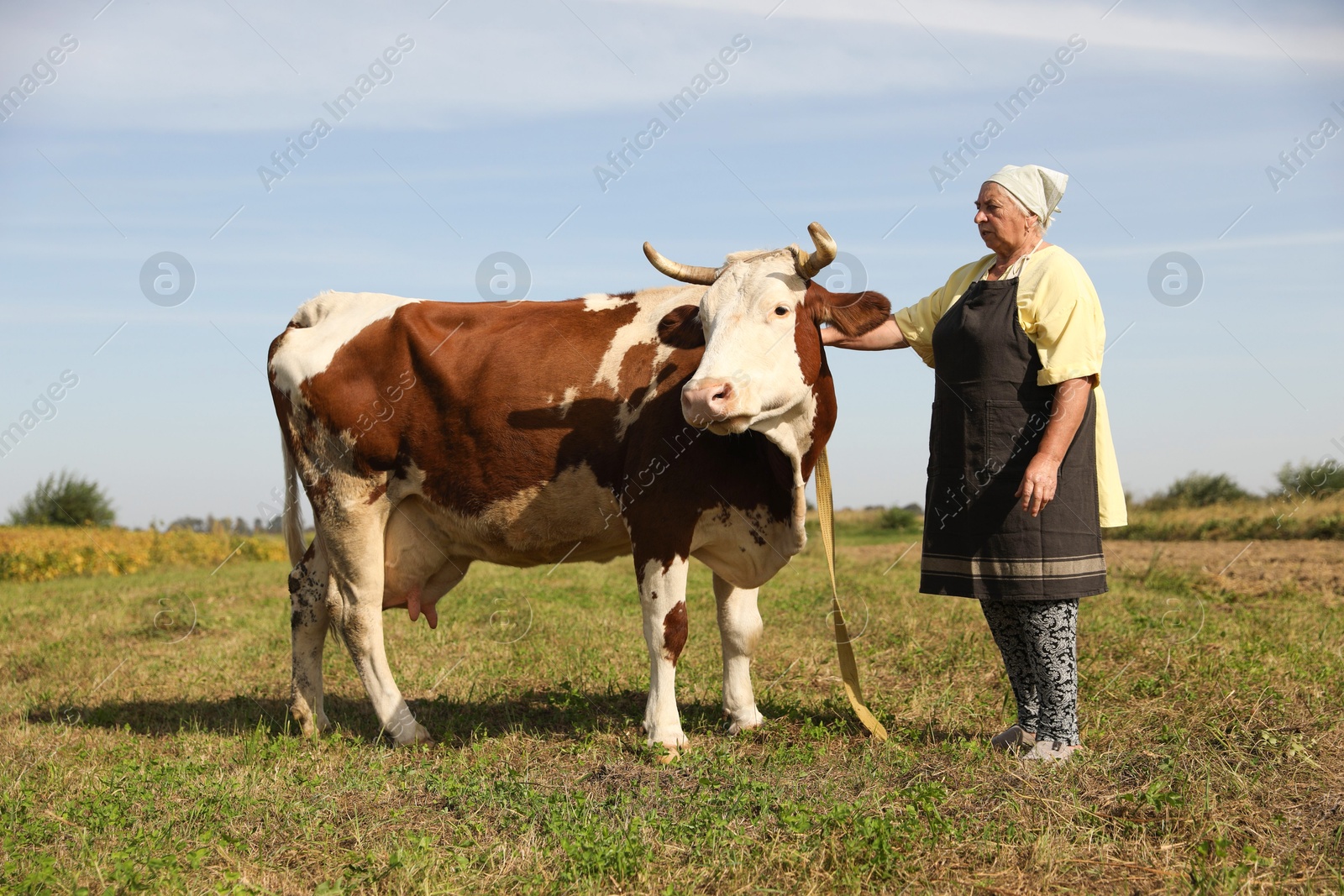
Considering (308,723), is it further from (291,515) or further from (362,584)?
(291,515)

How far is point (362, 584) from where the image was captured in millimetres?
6410

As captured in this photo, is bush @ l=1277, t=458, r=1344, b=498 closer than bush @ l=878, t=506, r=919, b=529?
Yes

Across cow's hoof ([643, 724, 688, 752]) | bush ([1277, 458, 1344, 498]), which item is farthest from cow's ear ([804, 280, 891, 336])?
bush ([1277, 458, 1344, 498])

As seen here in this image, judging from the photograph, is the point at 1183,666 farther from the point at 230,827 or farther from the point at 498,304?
the point at 230,827

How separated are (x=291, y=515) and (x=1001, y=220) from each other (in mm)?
5088

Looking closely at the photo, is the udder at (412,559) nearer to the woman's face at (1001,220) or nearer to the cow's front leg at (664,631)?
the cow's front leg at (664,631)

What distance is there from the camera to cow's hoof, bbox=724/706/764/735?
229 inches

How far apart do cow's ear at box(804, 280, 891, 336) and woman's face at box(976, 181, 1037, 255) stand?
0.78 meters

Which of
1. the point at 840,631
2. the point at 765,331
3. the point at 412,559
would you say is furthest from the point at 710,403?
the point at 412,559

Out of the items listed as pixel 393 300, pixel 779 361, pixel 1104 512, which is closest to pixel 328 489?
pixel 393 300

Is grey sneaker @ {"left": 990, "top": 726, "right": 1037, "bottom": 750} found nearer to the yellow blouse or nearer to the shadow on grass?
the shadow on grass

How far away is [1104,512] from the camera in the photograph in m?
4.85

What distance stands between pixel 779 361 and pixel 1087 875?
2.66 m

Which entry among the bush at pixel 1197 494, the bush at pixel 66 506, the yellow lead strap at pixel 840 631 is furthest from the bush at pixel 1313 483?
the bush at pixel 66 506
